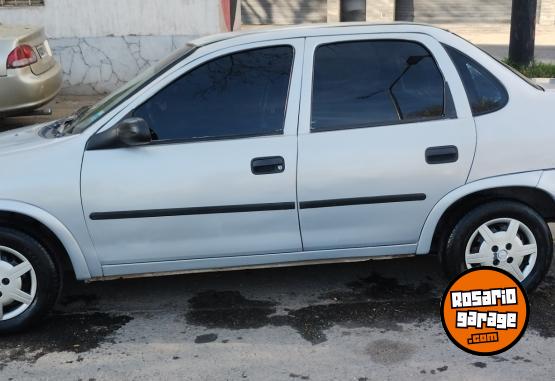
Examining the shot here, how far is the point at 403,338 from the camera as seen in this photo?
Answer: 12.6 ft

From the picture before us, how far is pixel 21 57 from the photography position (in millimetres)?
7520

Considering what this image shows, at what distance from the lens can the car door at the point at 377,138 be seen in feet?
12.8

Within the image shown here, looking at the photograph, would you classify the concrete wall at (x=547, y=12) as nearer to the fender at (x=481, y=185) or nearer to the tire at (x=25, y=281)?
the fender at (x=481, y=185)

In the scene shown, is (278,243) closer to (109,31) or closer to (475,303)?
(475,303)

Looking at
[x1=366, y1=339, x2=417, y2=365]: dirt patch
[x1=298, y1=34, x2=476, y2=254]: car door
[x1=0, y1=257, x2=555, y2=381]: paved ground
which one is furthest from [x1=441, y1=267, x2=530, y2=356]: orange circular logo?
[x1=298, y1=34, x2=476, y2=254]: car door

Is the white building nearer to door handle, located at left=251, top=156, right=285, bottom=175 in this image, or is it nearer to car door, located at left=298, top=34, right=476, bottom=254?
car door, located at left=298, top=34, right=476, bottom=254

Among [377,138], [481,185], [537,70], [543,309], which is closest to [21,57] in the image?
[377,138]

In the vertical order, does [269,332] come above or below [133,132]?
below

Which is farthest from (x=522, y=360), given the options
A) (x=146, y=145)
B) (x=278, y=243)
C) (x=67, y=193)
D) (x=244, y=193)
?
(x=67, y=193)

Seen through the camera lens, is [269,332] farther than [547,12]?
No

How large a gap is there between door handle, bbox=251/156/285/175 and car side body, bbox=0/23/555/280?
3cm

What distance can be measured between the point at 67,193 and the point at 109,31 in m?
7.09

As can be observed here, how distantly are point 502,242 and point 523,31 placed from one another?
21.6 ft

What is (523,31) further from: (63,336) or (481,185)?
(63,336)
